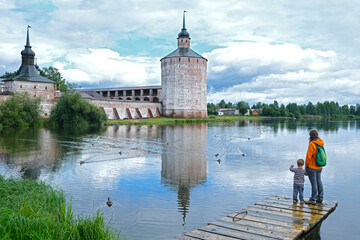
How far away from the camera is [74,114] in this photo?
124ft

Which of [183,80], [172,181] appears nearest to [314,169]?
[172,181]

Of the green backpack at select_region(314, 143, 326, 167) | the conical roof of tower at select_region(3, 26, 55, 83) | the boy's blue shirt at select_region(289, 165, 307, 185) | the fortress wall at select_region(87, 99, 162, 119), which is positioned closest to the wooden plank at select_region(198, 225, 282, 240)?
the boy's blue shirt at select_region(289, 165, 307, 185)

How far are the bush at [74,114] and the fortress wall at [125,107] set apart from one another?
8.36 metres

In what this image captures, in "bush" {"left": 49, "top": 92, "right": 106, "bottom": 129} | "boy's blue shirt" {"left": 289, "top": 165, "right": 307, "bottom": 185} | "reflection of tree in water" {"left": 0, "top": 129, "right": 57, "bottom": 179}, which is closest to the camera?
"boy's blue shirt" {"left": 289, "top": 165, "right": 307, "bottom": 185}

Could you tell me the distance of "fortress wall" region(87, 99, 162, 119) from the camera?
4941 cm

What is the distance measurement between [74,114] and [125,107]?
51.6 feet

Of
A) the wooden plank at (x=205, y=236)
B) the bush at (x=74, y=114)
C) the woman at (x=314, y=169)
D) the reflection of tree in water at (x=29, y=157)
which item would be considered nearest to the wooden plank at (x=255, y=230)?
the wooden plank at (x=205, y=236)

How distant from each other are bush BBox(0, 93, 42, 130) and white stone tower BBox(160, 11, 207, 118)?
24433 mm

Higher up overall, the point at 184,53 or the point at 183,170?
the point at 184,53

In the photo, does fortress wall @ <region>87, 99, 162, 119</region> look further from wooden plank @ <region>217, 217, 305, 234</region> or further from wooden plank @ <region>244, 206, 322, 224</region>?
wooden plank @ <region>217, 217, 305, 234</region>

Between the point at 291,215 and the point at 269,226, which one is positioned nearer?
the point at 269,226

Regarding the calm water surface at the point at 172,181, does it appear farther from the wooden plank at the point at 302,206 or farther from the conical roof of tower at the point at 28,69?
the conical roof of tower at the point at 28,69

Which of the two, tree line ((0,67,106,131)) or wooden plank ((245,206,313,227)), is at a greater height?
tree line ((0,67,106,131))

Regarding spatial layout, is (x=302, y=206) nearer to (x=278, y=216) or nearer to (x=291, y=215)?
(x=291, y=215)
